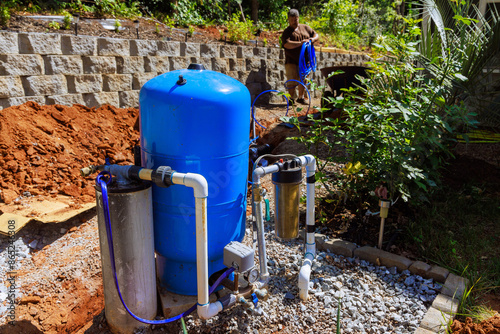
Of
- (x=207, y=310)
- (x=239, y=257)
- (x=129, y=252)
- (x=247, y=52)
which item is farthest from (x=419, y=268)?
(x=247, y=52)

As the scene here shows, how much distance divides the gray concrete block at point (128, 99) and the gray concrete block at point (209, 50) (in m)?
1.76

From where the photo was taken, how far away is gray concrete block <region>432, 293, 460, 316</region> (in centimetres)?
253

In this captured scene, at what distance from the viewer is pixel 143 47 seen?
6.20m

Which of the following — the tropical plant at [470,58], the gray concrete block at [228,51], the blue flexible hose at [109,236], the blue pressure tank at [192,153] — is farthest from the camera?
the gray concrete block at [228,51]

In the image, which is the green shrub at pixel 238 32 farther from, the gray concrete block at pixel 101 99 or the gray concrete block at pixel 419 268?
the gray concrete block at pixel 419 268

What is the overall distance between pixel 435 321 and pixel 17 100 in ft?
16.7

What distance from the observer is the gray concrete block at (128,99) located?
6023 millimetres

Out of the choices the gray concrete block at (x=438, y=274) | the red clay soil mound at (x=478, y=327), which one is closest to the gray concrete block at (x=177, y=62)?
the gray concrete block at (x=438, y=274)

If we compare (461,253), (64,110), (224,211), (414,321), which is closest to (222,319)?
(224,211)

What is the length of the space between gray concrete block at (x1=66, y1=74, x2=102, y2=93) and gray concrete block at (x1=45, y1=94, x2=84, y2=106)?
0.27ft

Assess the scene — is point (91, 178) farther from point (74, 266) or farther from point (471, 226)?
point (471, 226)

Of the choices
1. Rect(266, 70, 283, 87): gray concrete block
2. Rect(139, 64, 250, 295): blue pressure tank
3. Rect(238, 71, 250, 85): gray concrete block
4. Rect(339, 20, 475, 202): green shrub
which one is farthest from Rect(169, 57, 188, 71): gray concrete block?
Rect(139, 64, 250, 295): blue pressure tank

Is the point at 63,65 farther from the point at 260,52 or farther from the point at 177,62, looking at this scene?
the point at 260,52

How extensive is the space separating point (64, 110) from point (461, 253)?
4948 mm
